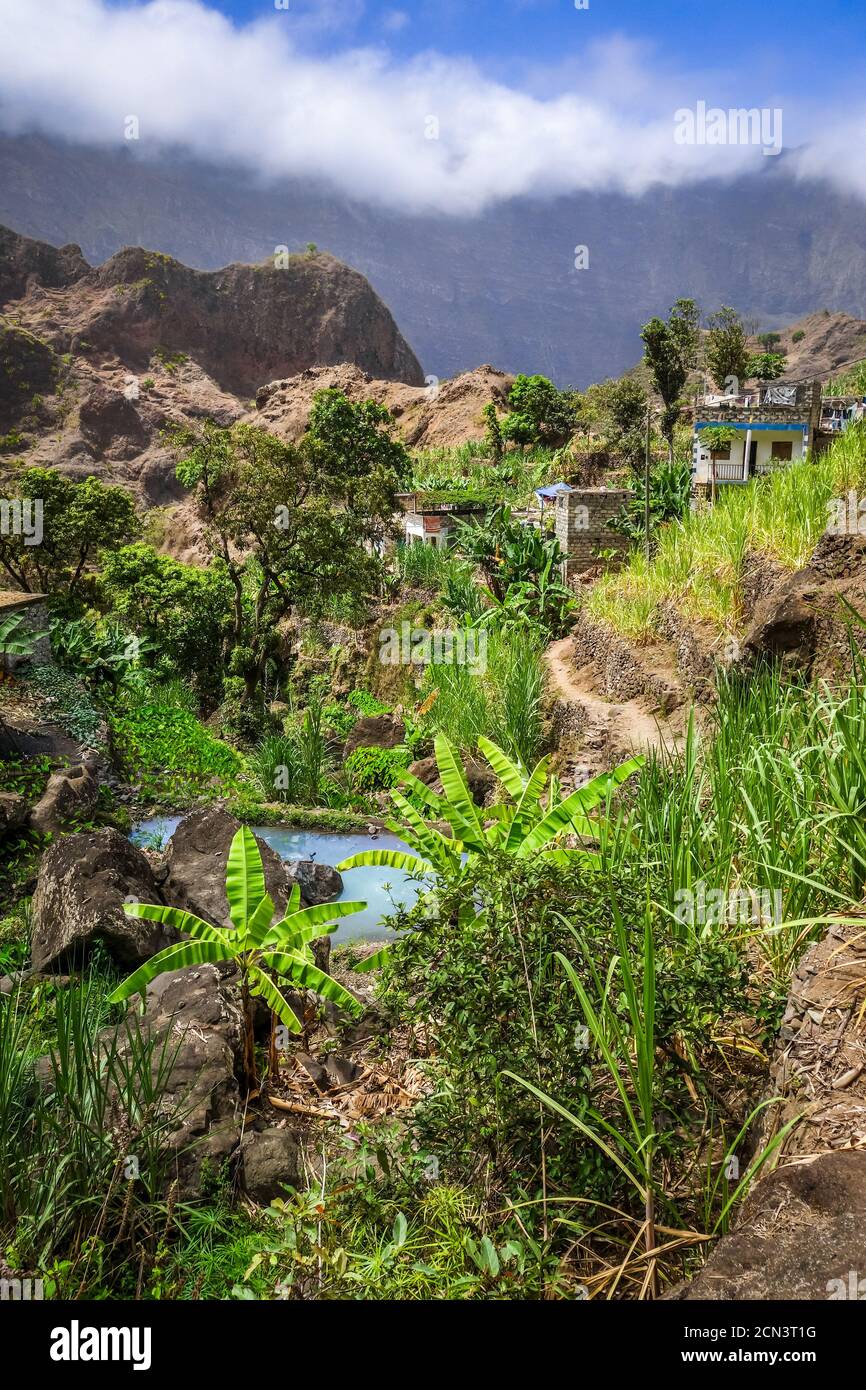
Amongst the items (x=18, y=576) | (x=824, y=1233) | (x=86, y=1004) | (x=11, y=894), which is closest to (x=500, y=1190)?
(x=824, y=1233)

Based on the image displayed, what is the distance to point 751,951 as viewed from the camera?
9.87 ft

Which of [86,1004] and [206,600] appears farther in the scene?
[206,600]

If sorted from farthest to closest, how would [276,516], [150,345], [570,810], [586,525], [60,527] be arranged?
[150,345]
[60,527]
[586,525]
[276,516]
[570,810]

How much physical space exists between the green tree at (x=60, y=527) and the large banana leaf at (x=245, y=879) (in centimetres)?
1683

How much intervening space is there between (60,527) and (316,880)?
1478cm

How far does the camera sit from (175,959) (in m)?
3.70

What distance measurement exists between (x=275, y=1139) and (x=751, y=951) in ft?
6.19

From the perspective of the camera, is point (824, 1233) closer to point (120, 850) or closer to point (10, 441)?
point (120, 850)

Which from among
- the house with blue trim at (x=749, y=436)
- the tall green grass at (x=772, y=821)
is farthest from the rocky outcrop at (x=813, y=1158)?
the house with blue trim at (x=749, y=436)

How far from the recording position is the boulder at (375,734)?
1278 cm

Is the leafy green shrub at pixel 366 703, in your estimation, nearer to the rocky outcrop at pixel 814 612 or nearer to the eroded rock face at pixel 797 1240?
the rocky outcrop at pixel 814 612

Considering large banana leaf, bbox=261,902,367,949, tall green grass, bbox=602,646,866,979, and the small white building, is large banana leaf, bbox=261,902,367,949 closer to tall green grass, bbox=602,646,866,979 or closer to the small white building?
tall green grass, bbox=602,646,866,979
